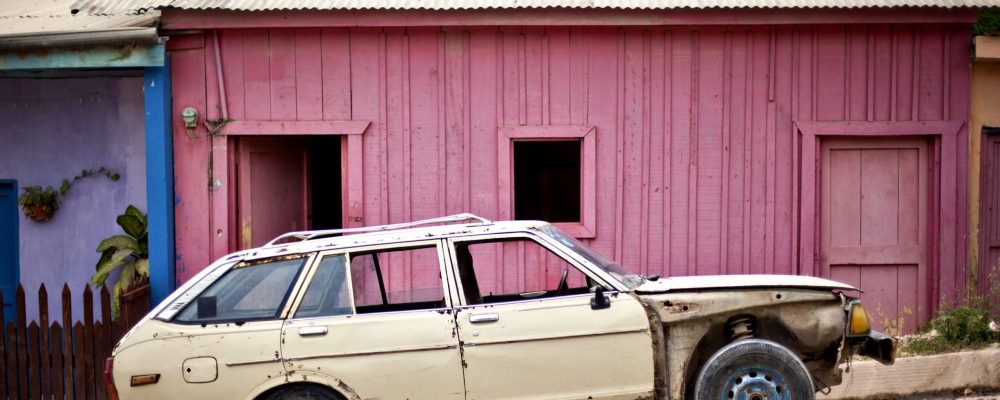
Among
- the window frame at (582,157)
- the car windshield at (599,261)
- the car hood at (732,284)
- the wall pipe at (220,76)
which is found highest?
the wall pipe at (220,76)

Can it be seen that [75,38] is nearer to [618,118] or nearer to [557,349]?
[618,118]

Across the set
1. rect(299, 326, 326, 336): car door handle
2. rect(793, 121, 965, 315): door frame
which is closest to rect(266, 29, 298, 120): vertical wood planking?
rect(299, 326, 326, 336): car door handle

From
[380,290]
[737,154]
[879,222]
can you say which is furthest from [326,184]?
[879,222]

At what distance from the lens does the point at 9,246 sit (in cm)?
1076

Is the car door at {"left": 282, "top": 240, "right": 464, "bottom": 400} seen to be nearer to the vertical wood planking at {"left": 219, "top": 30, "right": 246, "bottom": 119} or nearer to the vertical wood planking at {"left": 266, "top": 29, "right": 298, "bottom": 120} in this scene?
the vertical wood planking at {"left": 266, "top": 29, "right": 298, "bottom": 120}

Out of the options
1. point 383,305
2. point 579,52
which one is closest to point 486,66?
point 579,52

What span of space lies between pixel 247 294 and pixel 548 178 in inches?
233

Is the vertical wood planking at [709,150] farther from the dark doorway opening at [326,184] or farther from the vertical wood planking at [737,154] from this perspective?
the dark doorway opening at [326,184]

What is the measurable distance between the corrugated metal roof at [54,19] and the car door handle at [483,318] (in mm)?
4799

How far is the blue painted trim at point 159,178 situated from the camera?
341 inches

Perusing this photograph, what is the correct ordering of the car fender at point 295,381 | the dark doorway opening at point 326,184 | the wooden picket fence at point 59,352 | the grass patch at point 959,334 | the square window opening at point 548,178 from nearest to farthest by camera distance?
the car fender at point 295,381, the wooden picket fence at point 59,352, the grass patch at point 959,334, the square window opening at point 548,178, the dark doorway opening at point 326,184

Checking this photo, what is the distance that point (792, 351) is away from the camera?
19.5 feet

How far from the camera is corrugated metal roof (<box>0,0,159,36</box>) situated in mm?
8625

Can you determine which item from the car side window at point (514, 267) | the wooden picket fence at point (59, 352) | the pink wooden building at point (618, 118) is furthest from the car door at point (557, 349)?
the wooden picket fence at point (59, 352)
